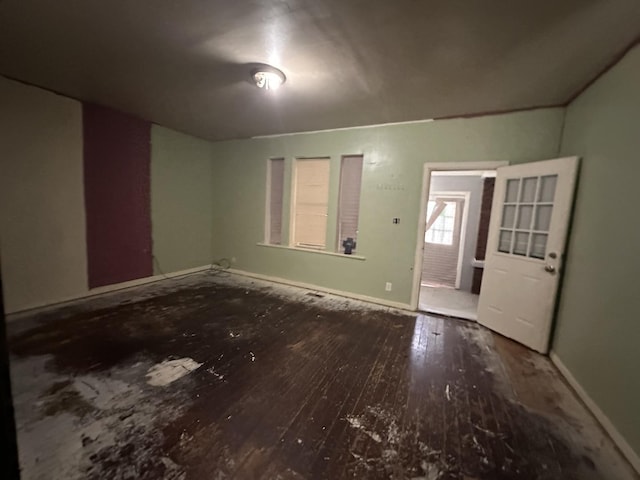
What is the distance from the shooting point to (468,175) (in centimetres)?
587

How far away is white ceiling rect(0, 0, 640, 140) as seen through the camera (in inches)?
69.0

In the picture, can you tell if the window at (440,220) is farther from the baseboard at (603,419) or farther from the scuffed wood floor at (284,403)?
the baseboard at (603,419)

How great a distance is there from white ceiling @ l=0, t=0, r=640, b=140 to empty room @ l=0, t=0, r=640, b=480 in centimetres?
2

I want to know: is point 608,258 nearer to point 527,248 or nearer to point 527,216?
point 527,248

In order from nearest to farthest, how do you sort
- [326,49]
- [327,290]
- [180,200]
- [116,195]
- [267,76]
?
1. [326,49]
2. [267,76]
3. [116,195]
4. [327,290]
5. [180,200]

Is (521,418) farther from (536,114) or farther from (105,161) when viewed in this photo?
(105,161)

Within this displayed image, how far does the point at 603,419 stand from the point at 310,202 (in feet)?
13.1

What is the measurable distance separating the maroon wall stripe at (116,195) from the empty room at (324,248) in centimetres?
3

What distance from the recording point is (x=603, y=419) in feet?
6.02

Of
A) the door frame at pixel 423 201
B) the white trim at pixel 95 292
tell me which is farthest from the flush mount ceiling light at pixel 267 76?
the white trim at pixel 95 292

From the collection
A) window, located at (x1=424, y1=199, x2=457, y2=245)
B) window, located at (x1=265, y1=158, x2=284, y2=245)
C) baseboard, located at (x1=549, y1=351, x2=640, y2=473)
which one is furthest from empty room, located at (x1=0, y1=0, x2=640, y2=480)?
window, located at (x1=424, y1=199, x2=457, y2=245)

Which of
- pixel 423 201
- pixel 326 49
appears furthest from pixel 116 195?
pixel 423 201

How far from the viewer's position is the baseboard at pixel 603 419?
1.57 metres

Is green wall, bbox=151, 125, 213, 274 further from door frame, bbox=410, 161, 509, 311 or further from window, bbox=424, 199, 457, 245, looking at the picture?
window, bbox=424, 199, 457, 245
